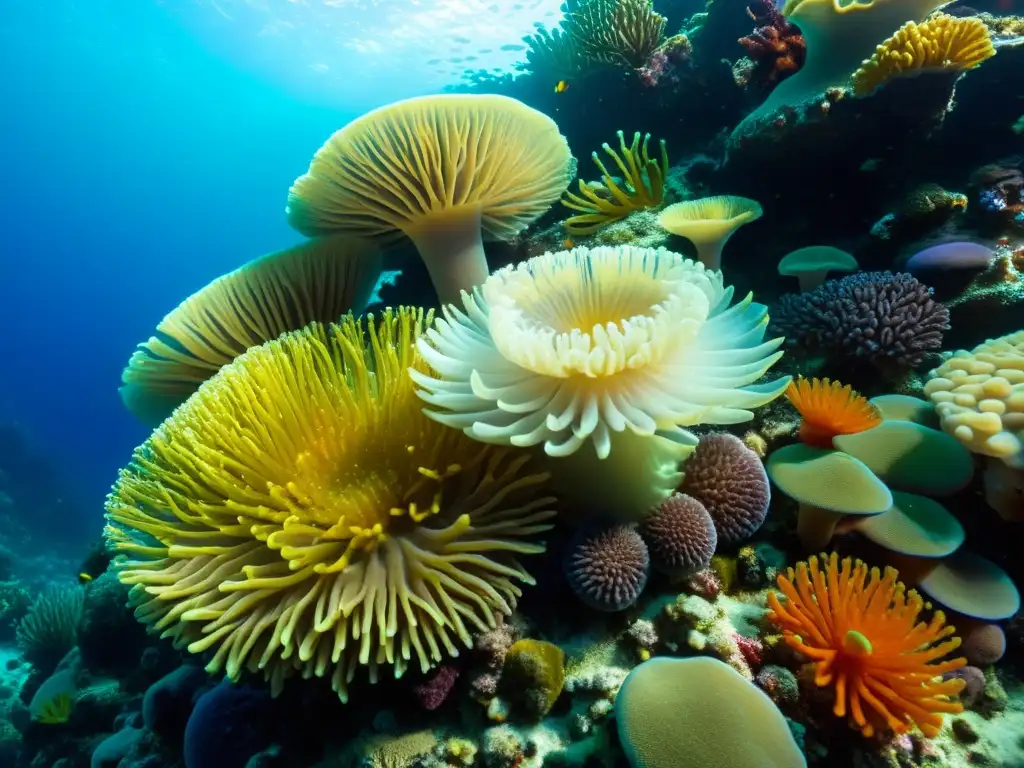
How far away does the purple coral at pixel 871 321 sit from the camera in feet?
11.0

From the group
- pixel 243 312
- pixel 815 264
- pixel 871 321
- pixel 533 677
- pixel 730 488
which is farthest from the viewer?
pixel 243 312

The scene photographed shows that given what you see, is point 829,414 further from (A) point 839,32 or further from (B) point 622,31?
(B) point 622,31

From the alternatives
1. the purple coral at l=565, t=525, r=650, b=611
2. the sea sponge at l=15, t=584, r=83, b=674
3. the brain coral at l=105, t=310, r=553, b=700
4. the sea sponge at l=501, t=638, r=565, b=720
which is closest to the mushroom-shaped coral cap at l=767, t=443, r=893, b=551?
the purple coral at l=565, t=525, r=650, b=611

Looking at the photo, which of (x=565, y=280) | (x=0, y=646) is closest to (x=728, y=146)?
(x=565, y=280)

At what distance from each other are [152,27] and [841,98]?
190ft

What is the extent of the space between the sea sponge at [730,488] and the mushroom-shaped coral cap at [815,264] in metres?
2.04

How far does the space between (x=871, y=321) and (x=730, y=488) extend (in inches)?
71.5

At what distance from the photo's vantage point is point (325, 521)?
2.26 metres

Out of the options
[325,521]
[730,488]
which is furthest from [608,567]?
[325,521]

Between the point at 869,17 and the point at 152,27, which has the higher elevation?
the point at 152,27

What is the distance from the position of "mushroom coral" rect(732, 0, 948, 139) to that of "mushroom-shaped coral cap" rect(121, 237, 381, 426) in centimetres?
414

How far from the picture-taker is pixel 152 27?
43656 millimetres

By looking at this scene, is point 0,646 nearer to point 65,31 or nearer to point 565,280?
point 565,280

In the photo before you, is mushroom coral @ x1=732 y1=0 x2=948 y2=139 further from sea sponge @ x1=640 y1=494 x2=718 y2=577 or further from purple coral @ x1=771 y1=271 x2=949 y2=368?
sea sponge @ x1=640 y1=494 x2=718 y2=577
